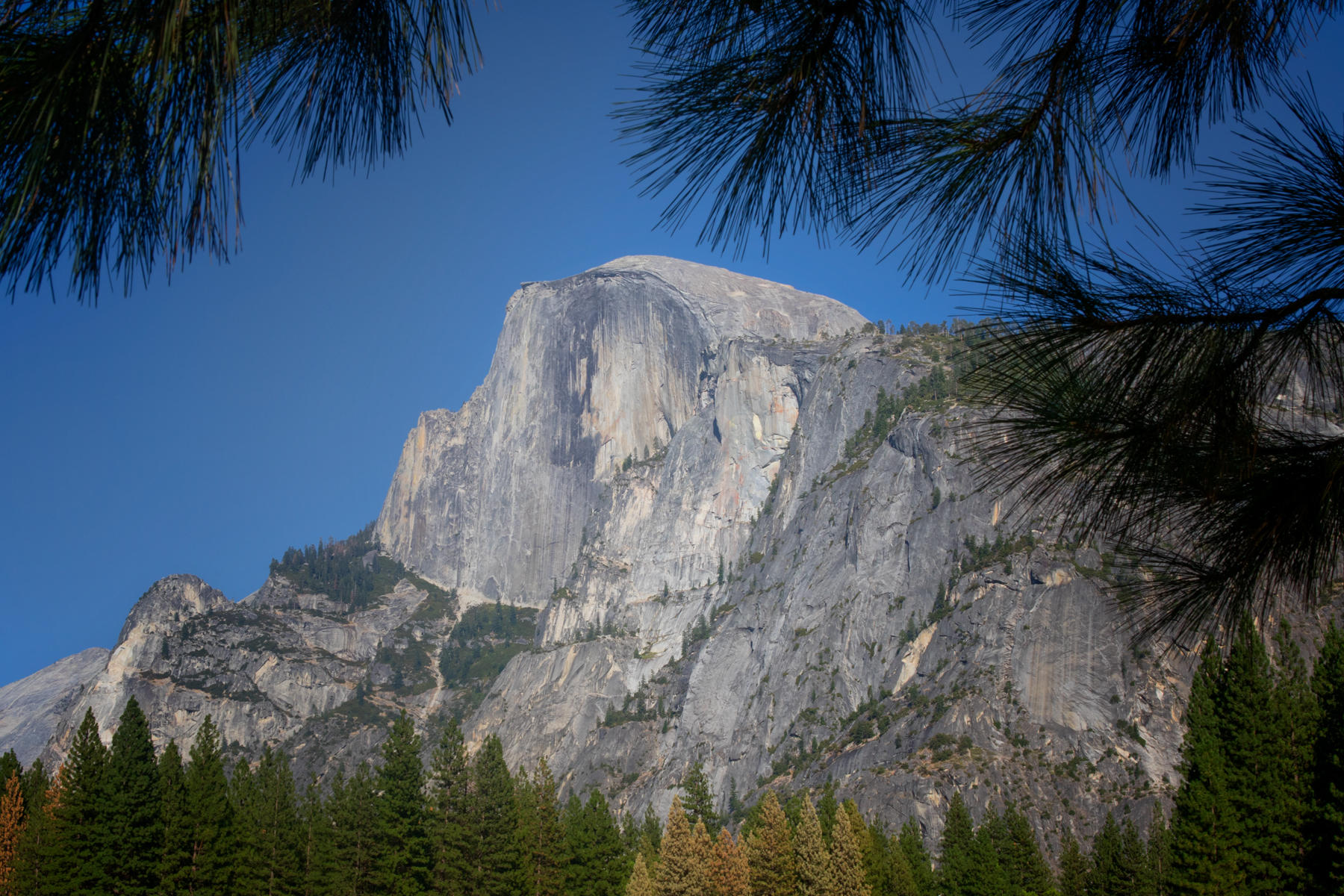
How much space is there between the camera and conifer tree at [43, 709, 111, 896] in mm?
34219

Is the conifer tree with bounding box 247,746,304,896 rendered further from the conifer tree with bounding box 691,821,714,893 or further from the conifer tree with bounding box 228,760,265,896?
the conifer tree with bounding box 691,821,714,893

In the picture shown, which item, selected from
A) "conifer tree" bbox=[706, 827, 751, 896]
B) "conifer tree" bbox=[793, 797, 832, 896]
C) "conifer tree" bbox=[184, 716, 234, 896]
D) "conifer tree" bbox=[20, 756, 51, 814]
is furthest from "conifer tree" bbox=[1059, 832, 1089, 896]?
"conifer tree" bbox=[20, 756, 51, 814]

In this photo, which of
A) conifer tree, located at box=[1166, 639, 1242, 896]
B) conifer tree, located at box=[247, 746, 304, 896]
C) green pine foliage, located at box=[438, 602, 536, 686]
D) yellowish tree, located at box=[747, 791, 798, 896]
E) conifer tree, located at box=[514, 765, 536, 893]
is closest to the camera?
conifer tree, located at box=[1166, 639, 1242, 896]

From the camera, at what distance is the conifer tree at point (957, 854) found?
45000 mm

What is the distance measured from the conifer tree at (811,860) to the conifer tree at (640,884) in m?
6.43

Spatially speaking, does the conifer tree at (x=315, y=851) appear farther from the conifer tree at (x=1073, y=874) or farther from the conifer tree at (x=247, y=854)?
the conifer tree at (x=1073, y=874)

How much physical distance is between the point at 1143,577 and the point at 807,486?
470 feet

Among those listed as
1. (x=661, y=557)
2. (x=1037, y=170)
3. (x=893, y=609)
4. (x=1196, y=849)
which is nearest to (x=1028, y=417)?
(x=1037, y=170)

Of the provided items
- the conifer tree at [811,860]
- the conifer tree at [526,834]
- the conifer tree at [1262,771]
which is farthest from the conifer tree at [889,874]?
the conifer tree at [1262,771]

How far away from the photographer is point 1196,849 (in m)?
28.3

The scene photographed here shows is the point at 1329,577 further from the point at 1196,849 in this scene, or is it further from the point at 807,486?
the point at 807,486

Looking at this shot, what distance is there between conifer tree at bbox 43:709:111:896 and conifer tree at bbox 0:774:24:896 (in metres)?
4.85

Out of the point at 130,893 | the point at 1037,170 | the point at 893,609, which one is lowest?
the point at 130,893

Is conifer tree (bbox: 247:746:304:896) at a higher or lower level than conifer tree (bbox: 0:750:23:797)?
lower
